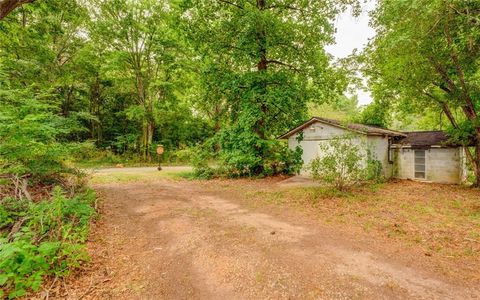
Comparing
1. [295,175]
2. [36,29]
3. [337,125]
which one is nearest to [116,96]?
[36,29]

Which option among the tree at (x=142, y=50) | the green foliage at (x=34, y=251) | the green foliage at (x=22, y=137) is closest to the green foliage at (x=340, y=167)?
the green foliage at (x=34, y=251)

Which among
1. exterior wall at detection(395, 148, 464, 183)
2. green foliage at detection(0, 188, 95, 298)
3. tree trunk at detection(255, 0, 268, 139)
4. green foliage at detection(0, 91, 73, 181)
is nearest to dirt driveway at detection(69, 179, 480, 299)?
green foliage at detection(0, 188, 95, 298)

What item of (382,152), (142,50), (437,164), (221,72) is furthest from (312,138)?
(142,50)

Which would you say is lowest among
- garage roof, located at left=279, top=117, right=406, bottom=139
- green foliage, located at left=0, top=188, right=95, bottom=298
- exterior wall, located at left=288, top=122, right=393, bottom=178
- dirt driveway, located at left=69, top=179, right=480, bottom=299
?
dirt driveway, located at left=69, top=179, right=480, bottom=299

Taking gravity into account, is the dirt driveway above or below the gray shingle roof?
below

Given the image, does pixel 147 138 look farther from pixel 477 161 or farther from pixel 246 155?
pixel 477 161

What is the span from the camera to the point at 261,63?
1491 centimetres

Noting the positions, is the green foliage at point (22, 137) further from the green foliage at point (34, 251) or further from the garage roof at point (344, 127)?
the garage roof at point (344, 127)

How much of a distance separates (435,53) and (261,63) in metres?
8.40

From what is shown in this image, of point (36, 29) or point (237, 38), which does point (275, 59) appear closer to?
point (237, 38)

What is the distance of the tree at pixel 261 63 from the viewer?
13.6 m

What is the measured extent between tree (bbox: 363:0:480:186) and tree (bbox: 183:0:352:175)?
10.2 ft

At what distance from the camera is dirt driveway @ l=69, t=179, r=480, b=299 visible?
3.50 metres

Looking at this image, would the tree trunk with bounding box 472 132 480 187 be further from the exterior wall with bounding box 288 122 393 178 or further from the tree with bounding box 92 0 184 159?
the tree with bounding box 92 0 184 159
